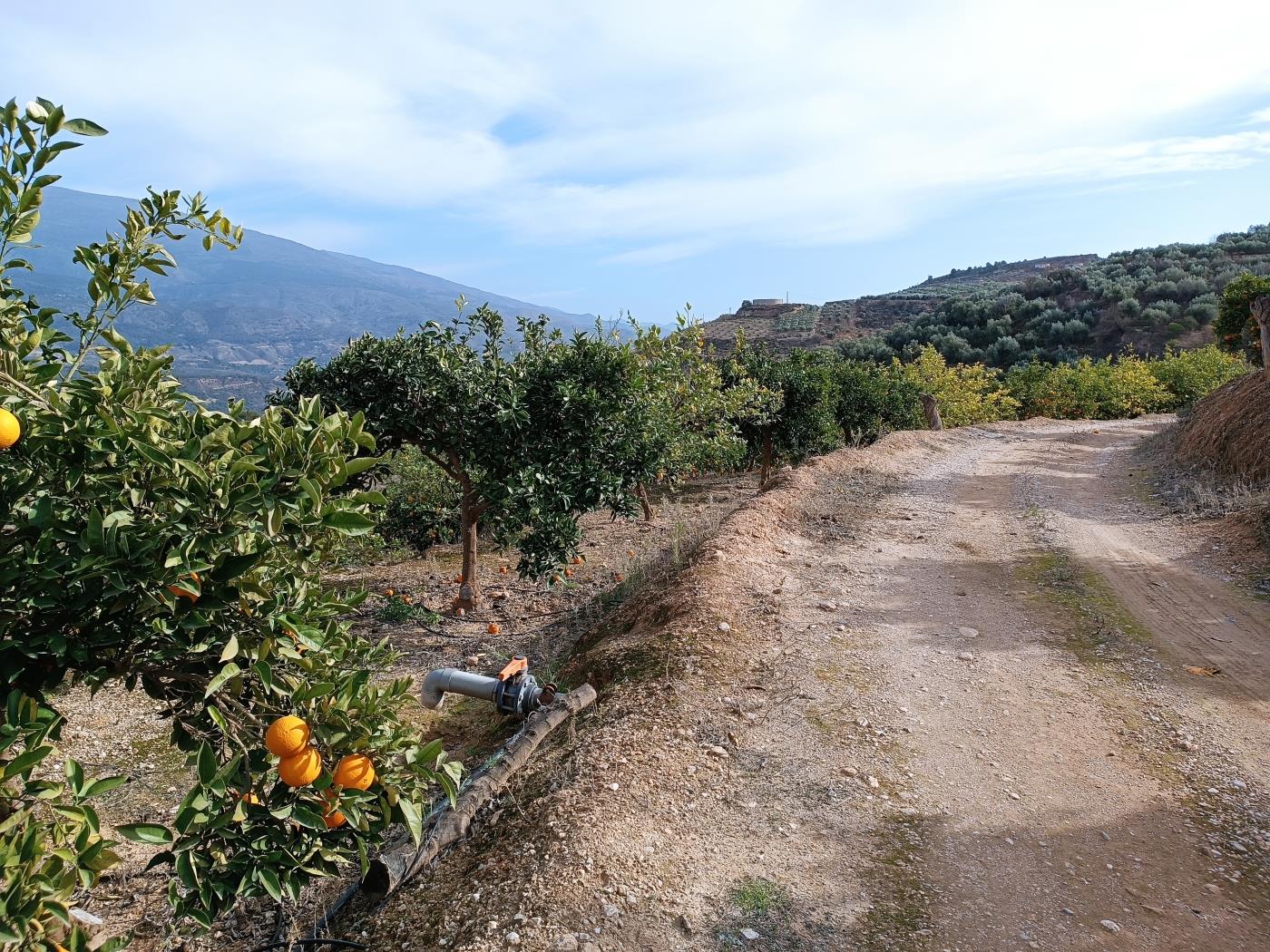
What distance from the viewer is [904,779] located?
4.38 m

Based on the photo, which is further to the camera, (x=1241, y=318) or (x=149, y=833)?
(x=1241, y=318)

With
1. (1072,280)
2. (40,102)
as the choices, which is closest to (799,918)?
(40,102)

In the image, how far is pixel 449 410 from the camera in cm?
784

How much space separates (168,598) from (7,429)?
1.82 feet

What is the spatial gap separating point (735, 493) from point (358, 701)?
15291mm

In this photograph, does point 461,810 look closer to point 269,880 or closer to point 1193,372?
point 269,880

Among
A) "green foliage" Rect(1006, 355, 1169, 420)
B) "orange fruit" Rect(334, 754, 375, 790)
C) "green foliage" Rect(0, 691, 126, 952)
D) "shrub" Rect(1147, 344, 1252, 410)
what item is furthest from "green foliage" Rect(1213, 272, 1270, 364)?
"green foliage" Rect(0, 691, 126, 952)

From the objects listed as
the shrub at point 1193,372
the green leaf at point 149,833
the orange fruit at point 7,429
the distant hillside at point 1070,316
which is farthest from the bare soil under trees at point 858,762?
the distant hillside at point 1070,316

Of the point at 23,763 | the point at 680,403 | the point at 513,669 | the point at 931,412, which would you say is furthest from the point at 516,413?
the point at 931,412

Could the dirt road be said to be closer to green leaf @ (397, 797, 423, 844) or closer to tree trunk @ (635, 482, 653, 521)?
green leaf @ (397, 797, 423, 844)

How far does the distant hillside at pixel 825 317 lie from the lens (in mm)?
56250

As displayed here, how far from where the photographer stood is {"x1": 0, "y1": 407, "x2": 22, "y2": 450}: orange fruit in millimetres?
1701

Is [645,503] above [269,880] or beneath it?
beneath

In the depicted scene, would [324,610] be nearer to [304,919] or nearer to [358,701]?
[358,701]
